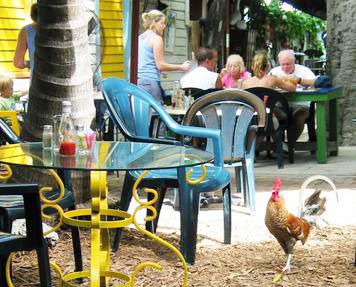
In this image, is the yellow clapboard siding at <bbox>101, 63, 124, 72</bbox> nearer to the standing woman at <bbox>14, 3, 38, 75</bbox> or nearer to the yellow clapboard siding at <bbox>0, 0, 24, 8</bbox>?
the yellow clapboard siding at <bbox>0, 0, 24, 8</bbox>

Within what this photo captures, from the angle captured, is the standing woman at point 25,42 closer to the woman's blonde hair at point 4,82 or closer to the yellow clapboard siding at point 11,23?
the woman's blonde hair at point 4,82

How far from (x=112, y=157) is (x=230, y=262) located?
144 cm

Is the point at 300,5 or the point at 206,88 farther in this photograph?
the point at 300,5

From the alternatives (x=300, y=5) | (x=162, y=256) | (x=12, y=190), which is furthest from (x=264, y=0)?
(x=12, y=190)

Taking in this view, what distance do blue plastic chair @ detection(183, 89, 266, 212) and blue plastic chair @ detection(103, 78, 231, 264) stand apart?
2.20 feet

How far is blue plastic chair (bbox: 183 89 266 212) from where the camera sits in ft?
20.6

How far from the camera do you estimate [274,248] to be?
5.24m

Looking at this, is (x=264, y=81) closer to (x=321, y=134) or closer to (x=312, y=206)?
(x=321, y=134)

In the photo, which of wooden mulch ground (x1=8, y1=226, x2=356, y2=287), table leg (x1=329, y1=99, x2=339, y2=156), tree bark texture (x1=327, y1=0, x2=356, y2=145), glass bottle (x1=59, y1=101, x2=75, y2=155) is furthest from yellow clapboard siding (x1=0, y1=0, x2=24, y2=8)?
glass bottle (x1=59, y1=101, x2=75, y2=155)

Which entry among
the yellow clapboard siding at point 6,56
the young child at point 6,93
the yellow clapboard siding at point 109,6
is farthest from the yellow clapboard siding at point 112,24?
the young child at point 6,93

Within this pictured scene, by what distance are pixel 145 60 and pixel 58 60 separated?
385 cm

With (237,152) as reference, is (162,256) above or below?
below

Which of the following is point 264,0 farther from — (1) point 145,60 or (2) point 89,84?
(2) point 89,84

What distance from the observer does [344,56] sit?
36.3 ft
